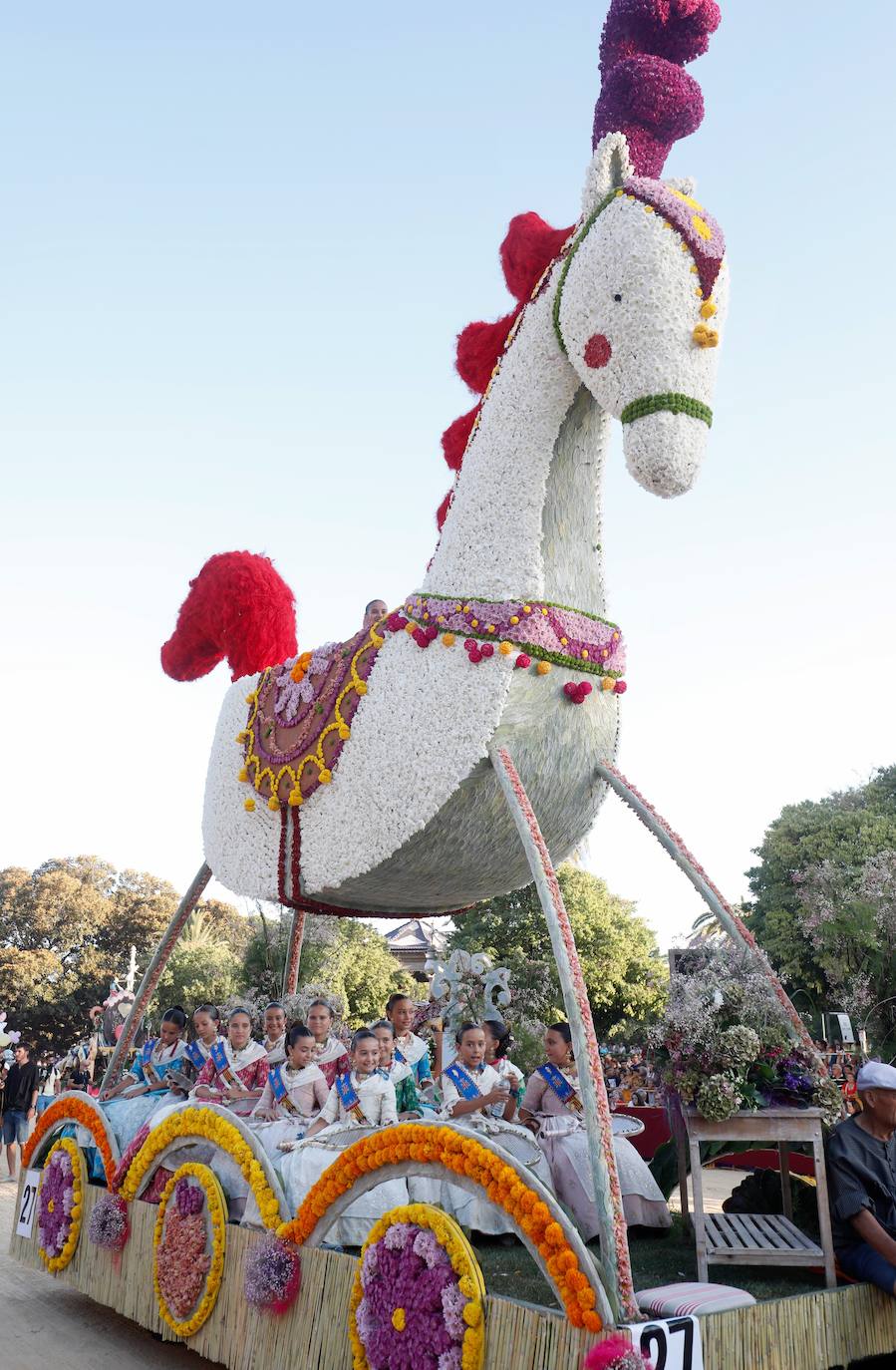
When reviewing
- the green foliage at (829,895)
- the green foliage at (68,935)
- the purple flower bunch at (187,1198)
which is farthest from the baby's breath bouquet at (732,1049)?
the green foliage at (68,935)

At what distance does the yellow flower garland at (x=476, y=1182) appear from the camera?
2.96m

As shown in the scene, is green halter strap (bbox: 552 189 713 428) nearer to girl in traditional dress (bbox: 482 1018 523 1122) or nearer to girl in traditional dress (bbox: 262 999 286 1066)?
girl in traditional dress (bbox: 482 1018 523 1122)

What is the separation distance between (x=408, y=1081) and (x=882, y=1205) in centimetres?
224

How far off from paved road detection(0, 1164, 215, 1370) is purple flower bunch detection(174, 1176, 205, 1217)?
736mm

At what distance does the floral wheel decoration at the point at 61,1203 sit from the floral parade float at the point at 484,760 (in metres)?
0.14

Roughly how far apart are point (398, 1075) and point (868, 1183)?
2.13 meters

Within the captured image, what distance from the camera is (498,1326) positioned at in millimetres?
3119

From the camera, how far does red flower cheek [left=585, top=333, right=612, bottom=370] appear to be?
4.07 metres

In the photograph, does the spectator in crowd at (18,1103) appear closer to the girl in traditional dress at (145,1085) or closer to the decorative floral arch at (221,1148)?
the girl in traditional dress at (145,1085)

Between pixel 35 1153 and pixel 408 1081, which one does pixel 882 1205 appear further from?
pixel 35 1153

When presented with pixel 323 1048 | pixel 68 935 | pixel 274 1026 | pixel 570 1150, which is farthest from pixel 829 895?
pixel 68 935

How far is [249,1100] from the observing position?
546cm

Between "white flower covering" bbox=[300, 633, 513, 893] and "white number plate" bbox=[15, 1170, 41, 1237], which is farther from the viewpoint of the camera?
"white number plate" bbox=[15, 1170, 41, 1237]

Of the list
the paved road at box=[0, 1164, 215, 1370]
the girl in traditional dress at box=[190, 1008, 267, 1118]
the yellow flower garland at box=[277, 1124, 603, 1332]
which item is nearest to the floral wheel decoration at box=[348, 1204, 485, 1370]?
the yellow flower garland at box=[277, 1124, 603, 1332]
